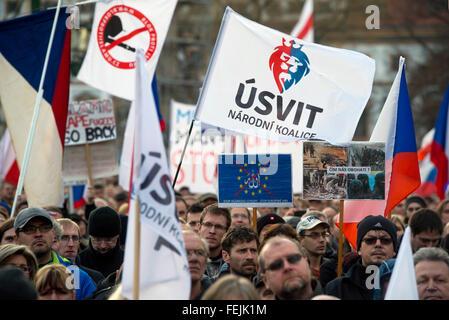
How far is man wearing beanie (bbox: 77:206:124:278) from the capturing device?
8570mm

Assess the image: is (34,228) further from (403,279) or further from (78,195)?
(78,195)

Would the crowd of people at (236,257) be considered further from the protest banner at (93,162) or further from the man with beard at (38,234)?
the protest banner at (93,162)

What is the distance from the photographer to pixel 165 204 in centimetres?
520

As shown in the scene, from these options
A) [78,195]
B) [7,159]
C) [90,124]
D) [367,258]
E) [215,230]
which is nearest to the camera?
[367,258]

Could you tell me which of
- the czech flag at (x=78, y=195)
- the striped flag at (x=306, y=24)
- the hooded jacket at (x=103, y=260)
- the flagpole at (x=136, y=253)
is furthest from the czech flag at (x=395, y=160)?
the striped flag at (x=306, y=24)

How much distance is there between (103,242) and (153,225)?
352cm

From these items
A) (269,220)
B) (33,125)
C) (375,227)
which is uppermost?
(33,125)

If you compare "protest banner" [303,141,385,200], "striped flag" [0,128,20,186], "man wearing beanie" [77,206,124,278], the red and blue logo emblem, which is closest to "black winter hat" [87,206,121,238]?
"man wearing beanie" [77,206,124,278]

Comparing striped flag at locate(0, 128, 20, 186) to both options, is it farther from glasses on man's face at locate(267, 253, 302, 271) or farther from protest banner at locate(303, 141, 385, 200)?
glasses on man's face at locate(267, 253, 302, 271)

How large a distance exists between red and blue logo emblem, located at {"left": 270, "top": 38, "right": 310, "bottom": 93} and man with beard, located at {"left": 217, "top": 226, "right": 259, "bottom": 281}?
2.00 m

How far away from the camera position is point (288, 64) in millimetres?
9023

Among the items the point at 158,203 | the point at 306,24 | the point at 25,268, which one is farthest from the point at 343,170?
the point at 306,24

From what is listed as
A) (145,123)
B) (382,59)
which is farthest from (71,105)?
(382,59)
